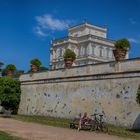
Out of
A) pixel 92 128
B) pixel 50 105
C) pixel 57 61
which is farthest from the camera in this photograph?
pixel 57 61

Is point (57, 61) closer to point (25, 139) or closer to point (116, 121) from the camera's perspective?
point (116, 121)

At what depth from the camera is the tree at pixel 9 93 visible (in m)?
30.0

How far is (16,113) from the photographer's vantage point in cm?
3478

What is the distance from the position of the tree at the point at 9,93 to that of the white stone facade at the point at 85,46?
135 ft

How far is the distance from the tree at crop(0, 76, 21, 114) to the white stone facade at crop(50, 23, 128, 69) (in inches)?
1621

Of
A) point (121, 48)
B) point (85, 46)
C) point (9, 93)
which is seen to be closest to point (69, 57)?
point (9, 93)

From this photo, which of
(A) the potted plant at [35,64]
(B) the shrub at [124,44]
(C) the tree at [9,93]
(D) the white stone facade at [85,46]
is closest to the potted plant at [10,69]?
(A) the potted plant at [35,64]

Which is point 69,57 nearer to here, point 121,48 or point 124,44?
point 121,48

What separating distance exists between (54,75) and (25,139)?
15351mm

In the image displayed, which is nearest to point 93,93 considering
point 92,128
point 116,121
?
point 116,121

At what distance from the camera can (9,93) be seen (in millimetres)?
30625

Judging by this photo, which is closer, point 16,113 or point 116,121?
point 116,121

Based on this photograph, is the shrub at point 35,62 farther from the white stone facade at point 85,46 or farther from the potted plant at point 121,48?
the white stone facade at point 85,46

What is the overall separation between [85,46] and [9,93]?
49246mm
